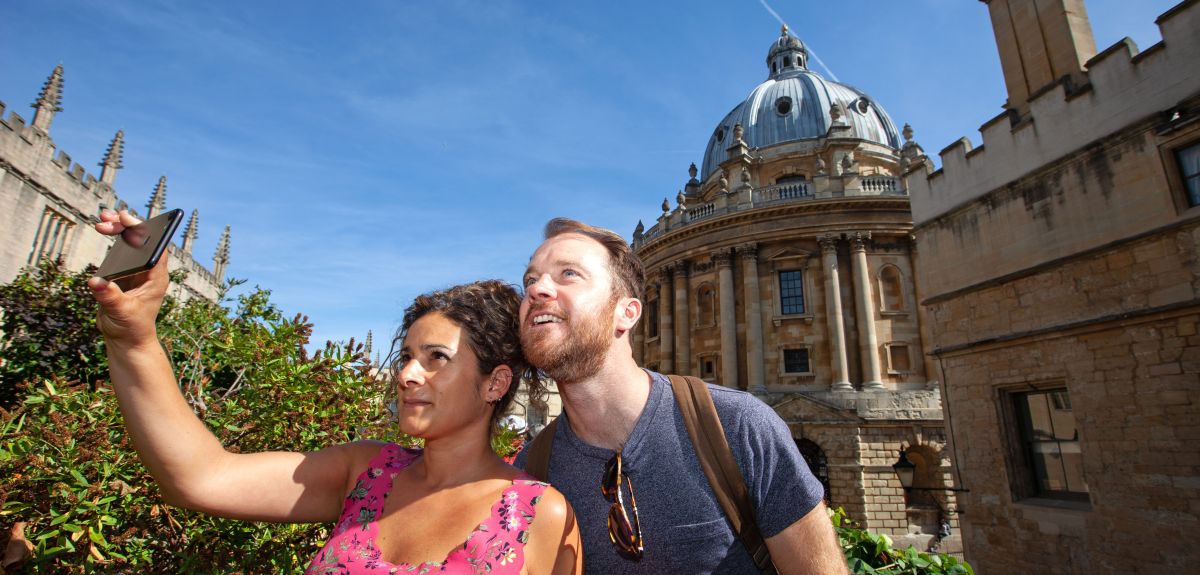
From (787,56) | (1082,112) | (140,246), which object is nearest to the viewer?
(140,246)

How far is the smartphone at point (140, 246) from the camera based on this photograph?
A: 153 centimetres

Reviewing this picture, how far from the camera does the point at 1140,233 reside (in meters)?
8.08

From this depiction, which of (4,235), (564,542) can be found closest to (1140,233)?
(564,542)

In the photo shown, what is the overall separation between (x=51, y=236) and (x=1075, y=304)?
30.1 metres

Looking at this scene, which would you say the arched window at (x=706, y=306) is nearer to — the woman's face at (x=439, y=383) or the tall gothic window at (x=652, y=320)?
the tall gothic window at (x=652, y=320)

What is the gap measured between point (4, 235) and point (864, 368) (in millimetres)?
30941

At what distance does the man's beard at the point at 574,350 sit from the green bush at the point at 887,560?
124 inches

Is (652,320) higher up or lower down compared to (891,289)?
→ lower down

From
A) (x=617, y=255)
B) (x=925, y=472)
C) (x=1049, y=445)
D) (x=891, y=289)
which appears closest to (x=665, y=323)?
(x=891, y=289)

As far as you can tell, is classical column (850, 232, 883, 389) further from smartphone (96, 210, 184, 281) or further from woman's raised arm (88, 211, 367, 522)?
smartphone (96, 210, 184, 281)

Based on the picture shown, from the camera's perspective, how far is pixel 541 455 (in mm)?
2344

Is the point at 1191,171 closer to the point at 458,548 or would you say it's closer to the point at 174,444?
the point at 458,548

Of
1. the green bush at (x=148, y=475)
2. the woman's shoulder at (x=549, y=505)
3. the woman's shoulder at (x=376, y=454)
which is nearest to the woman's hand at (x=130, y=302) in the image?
the woman's shoulder at (x=376, y=454)

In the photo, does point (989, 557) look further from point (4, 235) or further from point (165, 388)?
point (4, 235)
